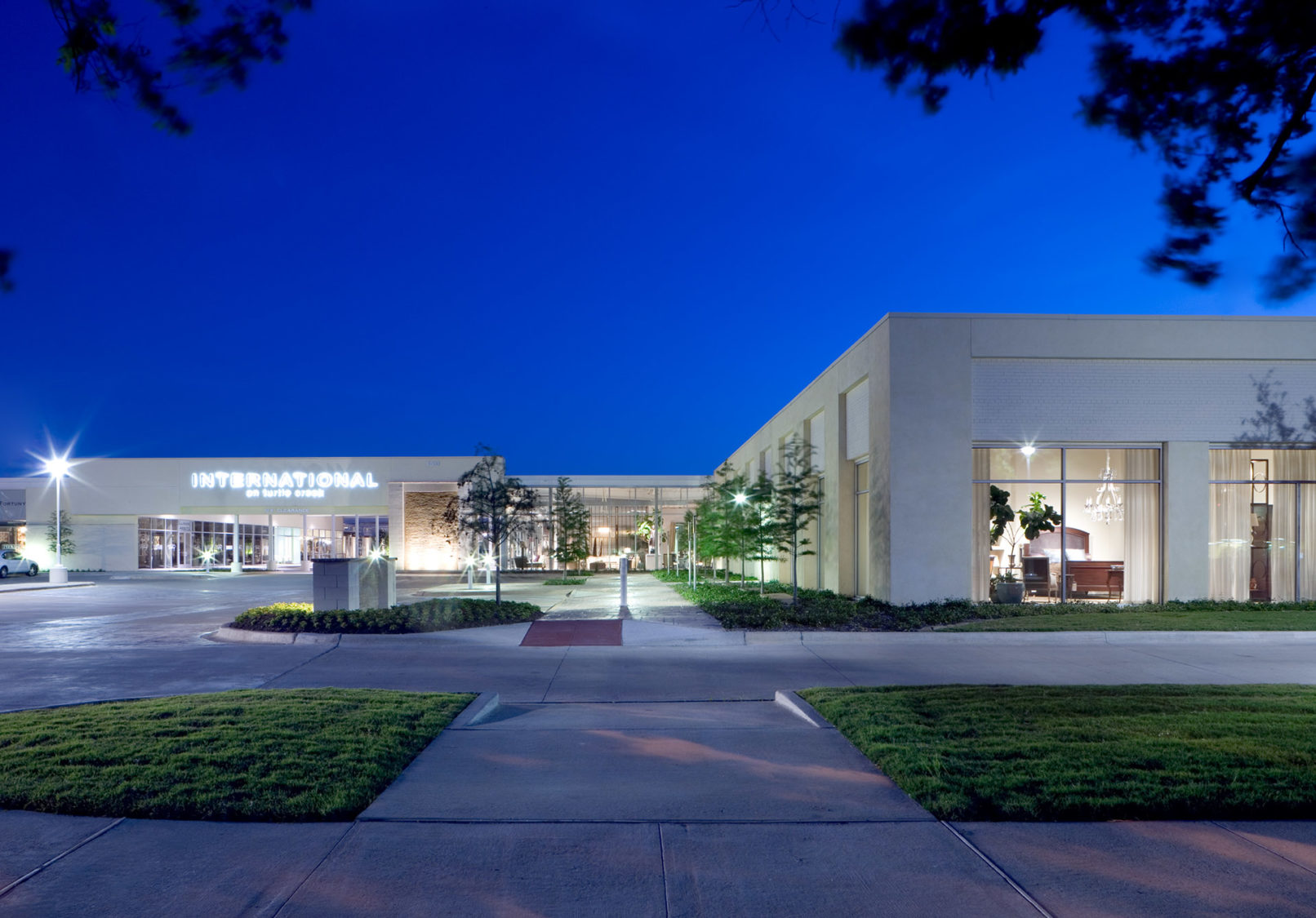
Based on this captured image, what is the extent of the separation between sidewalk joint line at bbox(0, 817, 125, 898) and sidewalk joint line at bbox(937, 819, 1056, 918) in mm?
4390

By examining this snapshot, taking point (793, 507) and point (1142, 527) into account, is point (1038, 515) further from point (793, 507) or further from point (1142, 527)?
point (793, 507)

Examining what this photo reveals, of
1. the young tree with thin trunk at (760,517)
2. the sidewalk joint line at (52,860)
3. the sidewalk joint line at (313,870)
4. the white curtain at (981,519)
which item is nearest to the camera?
the sidewalk joint line at (313,870)

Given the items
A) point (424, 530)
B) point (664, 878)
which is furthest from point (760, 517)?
point (424, 530)

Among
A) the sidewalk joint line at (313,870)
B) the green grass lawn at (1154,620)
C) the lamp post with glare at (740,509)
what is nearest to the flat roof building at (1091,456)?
the green grass lawn at (1154,620)

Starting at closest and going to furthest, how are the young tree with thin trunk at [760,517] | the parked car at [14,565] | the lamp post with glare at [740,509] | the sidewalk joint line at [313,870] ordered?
the sidewalk joint line at [313,870]
the young tree with thin trunk at [760,517]
the lamp post with glare at [740,509]
the parked car at [14,565]

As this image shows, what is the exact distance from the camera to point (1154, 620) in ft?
51.6

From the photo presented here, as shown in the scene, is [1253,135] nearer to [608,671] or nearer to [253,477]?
[608,671]

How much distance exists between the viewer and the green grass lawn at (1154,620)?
14.8 m

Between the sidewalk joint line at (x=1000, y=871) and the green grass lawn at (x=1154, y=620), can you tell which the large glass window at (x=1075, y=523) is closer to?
the green grass lawn at (x=1154, y=620)

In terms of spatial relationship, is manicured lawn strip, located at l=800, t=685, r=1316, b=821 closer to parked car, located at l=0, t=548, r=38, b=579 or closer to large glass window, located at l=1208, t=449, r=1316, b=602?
large glass window, located at l=1208, t=449, r=1316, b=602

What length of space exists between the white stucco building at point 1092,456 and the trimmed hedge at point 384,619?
7.84 m

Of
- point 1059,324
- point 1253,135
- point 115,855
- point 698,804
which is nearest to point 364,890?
point 115,855

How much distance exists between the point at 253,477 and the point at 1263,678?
151ft

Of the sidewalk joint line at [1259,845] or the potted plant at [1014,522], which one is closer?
the sidewalk joint line at [1259,845]
